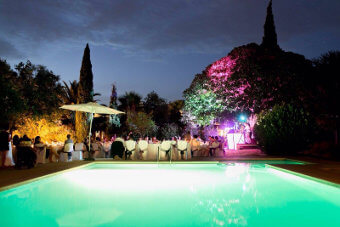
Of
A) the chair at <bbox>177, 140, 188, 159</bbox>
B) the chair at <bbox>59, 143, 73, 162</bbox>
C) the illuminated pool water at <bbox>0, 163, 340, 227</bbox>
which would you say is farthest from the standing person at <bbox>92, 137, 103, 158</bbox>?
the illuminated pool water at <bbox>0, 163, 340, 227</bbox>

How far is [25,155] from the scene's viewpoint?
335 inches

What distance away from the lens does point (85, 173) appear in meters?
9.11

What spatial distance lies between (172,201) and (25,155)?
522 cm

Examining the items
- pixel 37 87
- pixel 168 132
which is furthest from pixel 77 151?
pixel 168 132

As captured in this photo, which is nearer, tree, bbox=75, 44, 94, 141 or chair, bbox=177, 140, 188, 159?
chair, bbox=177, 140, 188, 159

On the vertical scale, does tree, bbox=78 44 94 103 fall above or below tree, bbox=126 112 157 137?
above

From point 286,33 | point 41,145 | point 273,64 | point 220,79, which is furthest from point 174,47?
point 41,145

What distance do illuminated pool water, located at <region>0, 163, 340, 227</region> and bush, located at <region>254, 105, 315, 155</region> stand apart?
6.87 metres

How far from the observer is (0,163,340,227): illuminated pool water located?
4.10 metres

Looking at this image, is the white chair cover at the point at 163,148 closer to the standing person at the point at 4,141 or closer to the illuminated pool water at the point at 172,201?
the illuminated pool water at the point at 172,201

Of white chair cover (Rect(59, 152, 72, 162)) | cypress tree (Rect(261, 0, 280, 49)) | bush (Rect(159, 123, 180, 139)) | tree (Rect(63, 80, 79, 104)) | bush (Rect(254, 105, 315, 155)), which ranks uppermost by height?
cypress tree (Rect(261, 0, 280, 49))

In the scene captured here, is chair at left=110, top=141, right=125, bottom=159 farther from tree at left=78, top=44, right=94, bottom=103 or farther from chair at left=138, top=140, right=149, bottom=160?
tree at left=78, top=44, right=94, bottom=103

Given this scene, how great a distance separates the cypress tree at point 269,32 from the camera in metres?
25.3

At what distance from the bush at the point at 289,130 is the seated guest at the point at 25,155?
10979 millimetres
